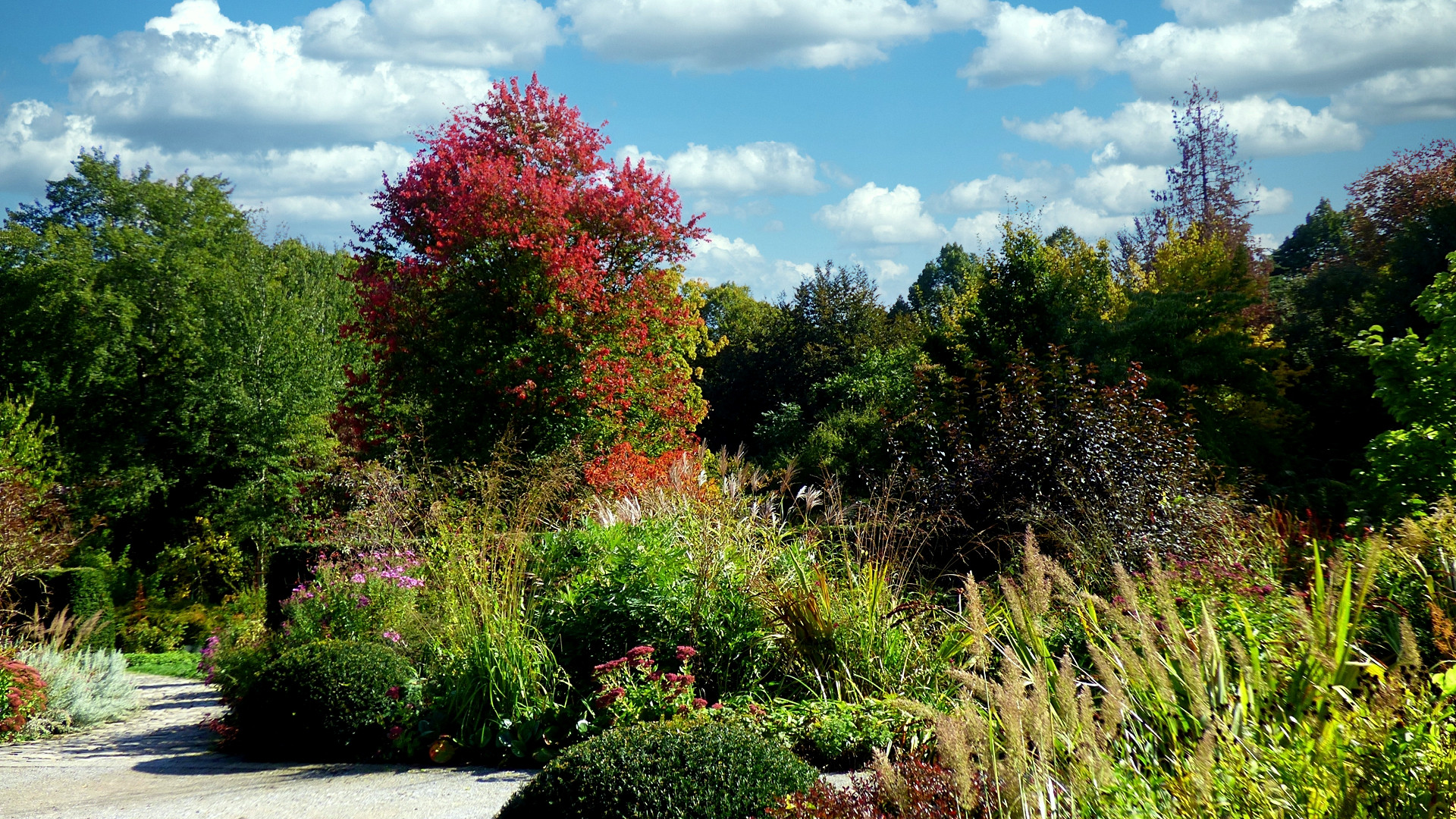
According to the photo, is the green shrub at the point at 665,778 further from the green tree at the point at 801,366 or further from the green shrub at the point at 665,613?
the green tree at the point at 801,366

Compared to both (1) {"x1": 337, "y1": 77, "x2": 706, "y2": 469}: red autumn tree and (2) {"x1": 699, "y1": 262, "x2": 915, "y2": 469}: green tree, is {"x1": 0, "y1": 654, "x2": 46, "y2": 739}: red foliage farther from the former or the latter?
(2) {"x1": 699, "y1": 262, "x2": 915, "y2": 469}: green tree

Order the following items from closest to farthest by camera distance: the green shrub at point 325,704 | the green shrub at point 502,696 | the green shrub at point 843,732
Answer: the green shrub at point 843,732 < the green shrub at point 502,696 < the green shrub at point 325,704

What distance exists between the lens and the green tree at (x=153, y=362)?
17000mm

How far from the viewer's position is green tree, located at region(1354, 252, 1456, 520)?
824cm

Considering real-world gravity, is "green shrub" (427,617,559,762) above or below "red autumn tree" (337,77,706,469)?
below

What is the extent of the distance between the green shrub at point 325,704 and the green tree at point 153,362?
11.1 meters

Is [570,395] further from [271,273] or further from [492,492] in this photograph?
[271,273]

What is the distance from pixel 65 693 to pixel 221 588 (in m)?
10.8

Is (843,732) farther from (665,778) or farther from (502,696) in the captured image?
(502,696)

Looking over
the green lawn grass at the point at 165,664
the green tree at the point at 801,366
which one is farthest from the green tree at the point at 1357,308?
the green lawn grass at the point at 165,664

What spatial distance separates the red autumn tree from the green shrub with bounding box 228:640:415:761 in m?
3.64

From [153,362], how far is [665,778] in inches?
704

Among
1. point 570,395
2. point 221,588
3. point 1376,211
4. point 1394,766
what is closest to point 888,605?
point 1394,766

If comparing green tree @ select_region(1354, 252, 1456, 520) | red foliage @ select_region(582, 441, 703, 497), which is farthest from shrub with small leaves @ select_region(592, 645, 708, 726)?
green tree @ select_region(1354, 252, 1456, 520)
